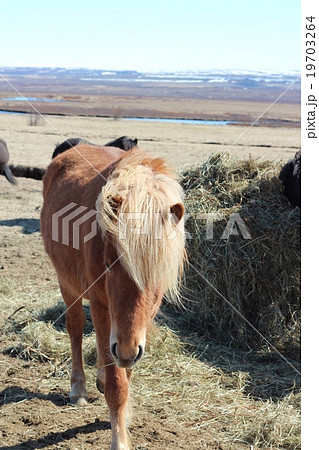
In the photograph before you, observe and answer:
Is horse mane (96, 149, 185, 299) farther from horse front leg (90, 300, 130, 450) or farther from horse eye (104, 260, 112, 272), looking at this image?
horse front leg (90, 300, 130, 450)

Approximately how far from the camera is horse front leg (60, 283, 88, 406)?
435 cm

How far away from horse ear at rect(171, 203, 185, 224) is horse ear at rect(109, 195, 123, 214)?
1.02 feet

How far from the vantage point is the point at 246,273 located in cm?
575

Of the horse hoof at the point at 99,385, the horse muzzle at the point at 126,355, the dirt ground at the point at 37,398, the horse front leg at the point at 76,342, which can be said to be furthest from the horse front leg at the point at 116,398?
the horse front leg at the point at 76,342

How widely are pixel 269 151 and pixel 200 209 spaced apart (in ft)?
51.6

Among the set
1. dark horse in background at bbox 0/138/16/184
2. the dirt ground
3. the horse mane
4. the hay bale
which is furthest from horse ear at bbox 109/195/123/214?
dark horse in background at bbox 0/138/16/184

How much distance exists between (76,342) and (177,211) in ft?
6.34

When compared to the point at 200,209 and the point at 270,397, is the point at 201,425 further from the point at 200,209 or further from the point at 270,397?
the point at 200,209

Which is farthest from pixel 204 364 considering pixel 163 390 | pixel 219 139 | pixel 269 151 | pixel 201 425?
pixel 219 139

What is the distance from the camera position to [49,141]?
73.6ft

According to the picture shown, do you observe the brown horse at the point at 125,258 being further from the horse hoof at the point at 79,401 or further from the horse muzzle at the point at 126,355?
the horse hoof at the point at 79,401

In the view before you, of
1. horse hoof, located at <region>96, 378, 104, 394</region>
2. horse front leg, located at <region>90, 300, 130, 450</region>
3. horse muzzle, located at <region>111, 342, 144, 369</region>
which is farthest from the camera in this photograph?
horse hoof, located at <region>96, 378, 104, 394</region>

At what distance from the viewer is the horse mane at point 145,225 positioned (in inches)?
118

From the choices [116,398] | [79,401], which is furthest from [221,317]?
[116,398]
